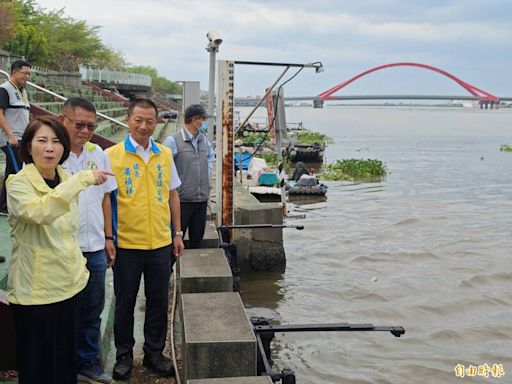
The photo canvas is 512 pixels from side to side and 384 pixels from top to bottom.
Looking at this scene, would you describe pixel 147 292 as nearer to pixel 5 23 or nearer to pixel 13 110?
pixel 13 110

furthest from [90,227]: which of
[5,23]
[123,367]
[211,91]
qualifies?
[5,23]

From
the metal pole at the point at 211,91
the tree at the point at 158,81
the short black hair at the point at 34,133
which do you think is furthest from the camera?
the tree at the point at 158,81

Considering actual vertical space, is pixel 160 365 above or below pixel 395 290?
above

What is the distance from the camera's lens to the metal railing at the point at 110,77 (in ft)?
123

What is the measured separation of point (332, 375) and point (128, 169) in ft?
12.4

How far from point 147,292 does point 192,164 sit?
2024 millimetres

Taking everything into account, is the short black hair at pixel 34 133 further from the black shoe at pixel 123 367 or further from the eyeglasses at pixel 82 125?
the black shoe at pixel 123 367

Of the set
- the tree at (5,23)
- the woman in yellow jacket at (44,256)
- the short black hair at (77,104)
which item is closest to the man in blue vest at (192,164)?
the short black hair at (77,104)

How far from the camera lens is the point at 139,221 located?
3834 millimetres

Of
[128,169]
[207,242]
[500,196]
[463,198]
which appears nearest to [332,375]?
[207,242]

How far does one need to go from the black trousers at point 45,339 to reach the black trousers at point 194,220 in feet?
9.21

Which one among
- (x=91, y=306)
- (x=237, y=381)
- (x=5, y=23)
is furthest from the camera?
(x=5, y=23)

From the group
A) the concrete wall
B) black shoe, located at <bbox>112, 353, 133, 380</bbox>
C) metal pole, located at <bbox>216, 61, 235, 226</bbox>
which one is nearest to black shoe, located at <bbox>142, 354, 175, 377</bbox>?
black shoe, located at <bbox>112, 353, 133, 380</bbox>

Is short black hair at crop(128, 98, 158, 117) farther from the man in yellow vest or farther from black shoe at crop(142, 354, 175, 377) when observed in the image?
black shoe at crop(142, 354, 175, 377)
